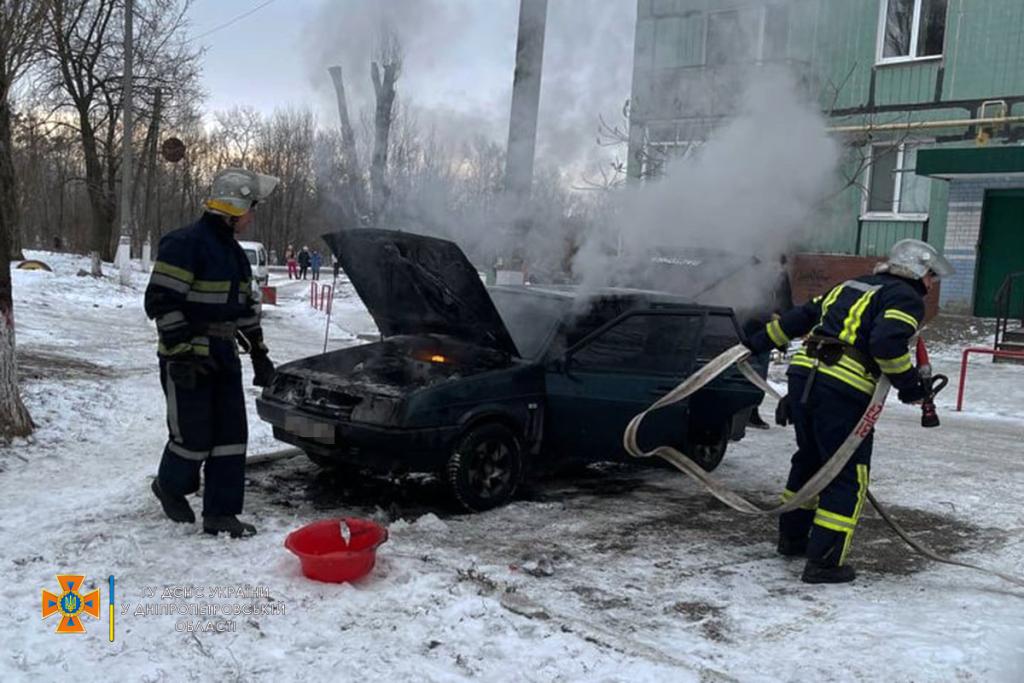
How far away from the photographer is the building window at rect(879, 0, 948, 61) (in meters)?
14.8

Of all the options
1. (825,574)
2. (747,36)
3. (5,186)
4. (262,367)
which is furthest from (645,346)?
(5,186)

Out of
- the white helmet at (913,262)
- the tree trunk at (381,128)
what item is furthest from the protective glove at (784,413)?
the tree trunk at (381,128)

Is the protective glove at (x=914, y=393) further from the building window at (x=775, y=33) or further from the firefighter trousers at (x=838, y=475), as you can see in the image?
the building window at (x=775, y=33)

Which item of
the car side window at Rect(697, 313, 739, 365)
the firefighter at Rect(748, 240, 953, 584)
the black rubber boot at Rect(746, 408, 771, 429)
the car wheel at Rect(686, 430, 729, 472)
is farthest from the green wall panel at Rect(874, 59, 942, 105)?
the firefighter at Rect(748, 240, 953, 584)

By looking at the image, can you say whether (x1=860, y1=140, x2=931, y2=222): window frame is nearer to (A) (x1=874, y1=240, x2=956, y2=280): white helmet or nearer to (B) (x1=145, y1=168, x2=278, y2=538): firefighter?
(A) (x1=874, y1=240, x2=956, y2=280): white helmet

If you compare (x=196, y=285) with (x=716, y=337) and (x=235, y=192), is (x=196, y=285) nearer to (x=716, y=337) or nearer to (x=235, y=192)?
(x=235, y=192)

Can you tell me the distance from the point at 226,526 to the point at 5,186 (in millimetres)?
3947

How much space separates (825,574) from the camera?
4301mm

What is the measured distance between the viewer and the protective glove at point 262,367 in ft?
16.1

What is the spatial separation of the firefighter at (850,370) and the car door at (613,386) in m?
1.21

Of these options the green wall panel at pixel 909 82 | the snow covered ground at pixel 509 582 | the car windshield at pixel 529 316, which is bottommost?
the snow covered ground at pixel 509 582

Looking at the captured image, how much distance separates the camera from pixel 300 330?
17031mm

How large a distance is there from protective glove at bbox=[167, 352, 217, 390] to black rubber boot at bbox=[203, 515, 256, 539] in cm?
70

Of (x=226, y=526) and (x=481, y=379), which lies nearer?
(x=226, y=526)
